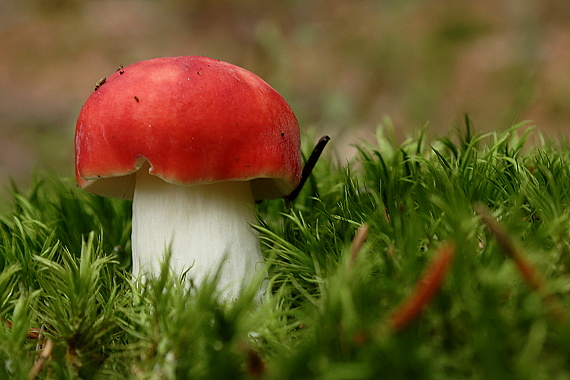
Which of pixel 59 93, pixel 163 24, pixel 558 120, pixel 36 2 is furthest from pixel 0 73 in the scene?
pixel 558 120

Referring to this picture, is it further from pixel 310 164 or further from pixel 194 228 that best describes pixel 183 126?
pixel 310 164

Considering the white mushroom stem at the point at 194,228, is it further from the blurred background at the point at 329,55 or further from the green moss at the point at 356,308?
the blurred background at the point at 329,55

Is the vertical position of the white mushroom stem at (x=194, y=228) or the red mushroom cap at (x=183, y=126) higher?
the red mushroom cap at (x=183, y=126)

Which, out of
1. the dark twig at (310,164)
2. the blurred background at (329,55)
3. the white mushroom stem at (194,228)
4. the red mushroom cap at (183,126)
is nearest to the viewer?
the red mushroom cap at (183,126)

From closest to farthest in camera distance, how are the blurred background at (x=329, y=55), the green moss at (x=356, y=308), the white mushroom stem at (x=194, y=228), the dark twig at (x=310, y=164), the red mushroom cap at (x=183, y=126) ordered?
the green moss at (x=356, y=308), the red mushroom cap at (x=183, y=126), the white mushroom stem at (x=194, y=228), the dark twig at (x=310, y=164), the blurred background at (x=329, y=55)

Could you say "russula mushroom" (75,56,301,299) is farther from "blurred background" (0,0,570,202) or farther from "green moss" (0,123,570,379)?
"blurred background" (0,0,570,202)

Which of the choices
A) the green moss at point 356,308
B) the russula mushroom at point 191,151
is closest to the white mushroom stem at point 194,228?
the russula mushroom at point 191,151

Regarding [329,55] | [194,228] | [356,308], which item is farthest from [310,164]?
[329,55]

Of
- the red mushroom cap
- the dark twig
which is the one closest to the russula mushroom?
the red mushroom cap
